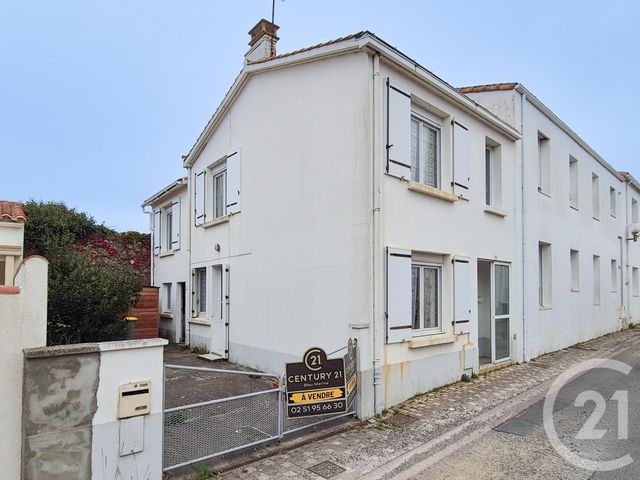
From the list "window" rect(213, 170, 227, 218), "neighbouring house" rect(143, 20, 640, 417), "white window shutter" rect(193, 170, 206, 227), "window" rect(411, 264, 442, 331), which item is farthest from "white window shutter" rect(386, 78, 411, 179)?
"white window shutter" rect(193, 170, 206, 227)

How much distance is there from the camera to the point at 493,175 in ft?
32.9

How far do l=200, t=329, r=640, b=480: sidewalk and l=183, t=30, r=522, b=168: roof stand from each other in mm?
5365

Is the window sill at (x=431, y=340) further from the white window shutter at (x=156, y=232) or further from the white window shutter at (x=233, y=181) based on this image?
the white window shutter at (x=156, y=232)

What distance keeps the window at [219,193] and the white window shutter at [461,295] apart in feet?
19.4

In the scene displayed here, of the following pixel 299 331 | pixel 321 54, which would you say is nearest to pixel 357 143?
pixel 321 54

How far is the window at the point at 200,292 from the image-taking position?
12.0 metres

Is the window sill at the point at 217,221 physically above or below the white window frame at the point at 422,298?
above

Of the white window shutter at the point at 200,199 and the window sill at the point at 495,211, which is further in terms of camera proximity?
the white window shutter at the point at 200,199

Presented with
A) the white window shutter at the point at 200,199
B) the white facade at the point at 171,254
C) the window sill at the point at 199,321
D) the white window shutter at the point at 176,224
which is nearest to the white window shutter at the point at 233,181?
the white window shutter at the point at 200,199

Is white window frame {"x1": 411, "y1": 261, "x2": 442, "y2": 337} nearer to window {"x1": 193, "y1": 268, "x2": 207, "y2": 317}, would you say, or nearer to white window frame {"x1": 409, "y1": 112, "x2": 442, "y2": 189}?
white window frame {"x1": 409, "y1": 112, "x2": 442, "y2": 189}

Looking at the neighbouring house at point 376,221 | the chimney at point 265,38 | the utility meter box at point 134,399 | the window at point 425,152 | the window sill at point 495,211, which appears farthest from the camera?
the chimney at point 265,38

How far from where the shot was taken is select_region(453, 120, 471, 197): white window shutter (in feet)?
27.1

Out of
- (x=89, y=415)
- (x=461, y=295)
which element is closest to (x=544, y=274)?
(x=461, y=295)

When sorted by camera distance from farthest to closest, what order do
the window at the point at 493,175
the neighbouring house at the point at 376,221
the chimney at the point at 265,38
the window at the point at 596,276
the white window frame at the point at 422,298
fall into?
the window at the point at 596,276 < the chimney at the point at 265,38 < the window at the point at 493,175 < the white window frame at the point at 422,298 < the neighbouring house at the point at 376,221
